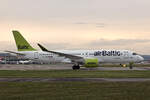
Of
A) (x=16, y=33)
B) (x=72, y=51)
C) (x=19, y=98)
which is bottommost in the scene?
(x=19, y=98)

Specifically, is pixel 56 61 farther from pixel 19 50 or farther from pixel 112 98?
pixel 112 98

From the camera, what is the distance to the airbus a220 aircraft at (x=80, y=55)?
45.1m

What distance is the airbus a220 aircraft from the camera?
45078 millimetres

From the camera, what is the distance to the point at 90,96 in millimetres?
13070

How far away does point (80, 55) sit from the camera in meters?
48.5

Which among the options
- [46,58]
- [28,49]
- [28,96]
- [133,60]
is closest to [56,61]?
[46,58]

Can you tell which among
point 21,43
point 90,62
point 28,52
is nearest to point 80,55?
point 90,62

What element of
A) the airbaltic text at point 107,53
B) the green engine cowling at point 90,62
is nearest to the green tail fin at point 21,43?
the green engine cowling at point 90,62

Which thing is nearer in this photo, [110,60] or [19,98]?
[19,98]

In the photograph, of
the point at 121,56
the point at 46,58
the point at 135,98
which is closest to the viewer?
the point at 135,98

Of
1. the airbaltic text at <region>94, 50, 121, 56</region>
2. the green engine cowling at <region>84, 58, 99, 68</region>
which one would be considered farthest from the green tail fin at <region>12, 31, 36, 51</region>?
the airbaltic text at <region>94, 50, 121, 56</region>

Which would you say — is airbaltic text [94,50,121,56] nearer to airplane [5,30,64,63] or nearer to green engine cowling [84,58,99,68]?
green engine cowling [84,58,99,68]

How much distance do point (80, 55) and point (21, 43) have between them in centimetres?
1135

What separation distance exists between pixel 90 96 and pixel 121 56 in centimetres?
3501
